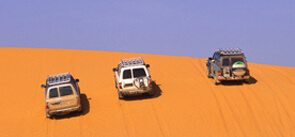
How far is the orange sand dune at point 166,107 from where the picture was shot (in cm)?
1531

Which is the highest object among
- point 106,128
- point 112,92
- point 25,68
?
point 25,68

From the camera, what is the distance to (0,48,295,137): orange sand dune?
50.2ft

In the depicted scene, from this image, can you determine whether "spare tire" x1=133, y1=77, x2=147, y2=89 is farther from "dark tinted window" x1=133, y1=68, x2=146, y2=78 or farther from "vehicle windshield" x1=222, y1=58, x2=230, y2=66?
"vehicle windshield" x1=222, y1=58, x2=230, y2=66

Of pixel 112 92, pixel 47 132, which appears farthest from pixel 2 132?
pixel 112 92

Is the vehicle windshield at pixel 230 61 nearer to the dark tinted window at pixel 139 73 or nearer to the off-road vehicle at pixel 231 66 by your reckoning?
the off-road vehicle at pixel 231 66

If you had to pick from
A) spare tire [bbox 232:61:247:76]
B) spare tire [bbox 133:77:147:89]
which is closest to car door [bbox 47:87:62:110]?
spare tire [bbox 133:77:147:89]

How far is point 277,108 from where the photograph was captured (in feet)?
55.5

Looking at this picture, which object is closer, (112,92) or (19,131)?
(19,131)

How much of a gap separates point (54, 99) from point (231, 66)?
26.5 ft

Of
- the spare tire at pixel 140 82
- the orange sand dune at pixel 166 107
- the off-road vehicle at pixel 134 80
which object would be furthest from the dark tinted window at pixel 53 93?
the spare tire at pixel 140 82

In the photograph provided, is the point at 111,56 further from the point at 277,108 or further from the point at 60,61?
the point at 277,108

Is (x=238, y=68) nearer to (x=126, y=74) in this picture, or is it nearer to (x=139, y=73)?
(x=139, y=73)

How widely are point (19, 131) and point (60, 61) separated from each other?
11.1 meters

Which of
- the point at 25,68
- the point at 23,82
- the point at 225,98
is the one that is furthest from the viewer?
the point at 25,68
